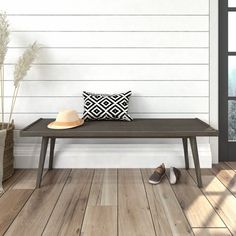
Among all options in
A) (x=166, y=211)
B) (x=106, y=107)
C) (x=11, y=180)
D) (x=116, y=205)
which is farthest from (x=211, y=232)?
(x=11, y=180)

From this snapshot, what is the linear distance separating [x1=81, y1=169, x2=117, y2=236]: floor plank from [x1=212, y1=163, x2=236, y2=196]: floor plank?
0.84 metres

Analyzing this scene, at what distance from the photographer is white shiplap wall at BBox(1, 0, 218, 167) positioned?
290 cm

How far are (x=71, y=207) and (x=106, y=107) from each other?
976mm

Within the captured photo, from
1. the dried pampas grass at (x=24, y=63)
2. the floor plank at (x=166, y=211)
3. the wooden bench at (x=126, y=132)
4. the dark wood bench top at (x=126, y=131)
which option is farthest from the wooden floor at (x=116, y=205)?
the dried pampas grass at (x=24, y=63)

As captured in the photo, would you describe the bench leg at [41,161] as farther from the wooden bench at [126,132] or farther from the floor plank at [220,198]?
the floor plank at [220,198]

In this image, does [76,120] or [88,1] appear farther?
[88,1]

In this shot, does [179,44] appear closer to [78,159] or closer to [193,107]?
A: [193,107]

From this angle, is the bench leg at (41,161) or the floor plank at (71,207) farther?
the bench leg at (41,161)

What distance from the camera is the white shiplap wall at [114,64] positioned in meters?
2.90

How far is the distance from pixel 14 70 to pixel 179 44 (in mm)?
1464

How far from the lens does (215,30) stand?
293 cm

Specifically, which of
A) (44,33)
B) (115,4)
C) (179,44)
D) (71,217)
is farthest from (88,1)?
(71,217)

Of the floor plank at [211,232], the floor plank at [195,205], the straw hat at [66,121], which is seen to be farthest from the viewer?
the straw hat at [66,121]

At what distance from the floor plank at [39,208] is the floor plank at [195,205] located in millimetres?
839
